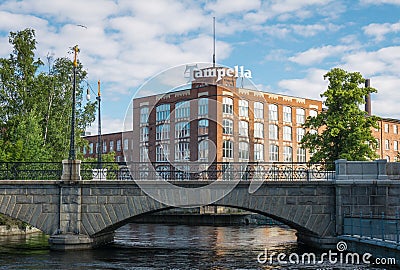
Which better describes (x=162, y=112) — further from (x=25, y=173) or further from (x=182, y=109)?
(x=25, y=173)

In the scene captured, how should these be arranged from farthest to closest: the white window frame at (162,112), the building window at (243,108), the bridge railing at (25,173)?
the white window frame at (162,112), the building window at (243,108), the bridge railing at (25,173)

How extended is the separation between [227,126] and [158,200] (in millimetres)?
43528

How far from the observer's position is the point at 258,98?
71.6 meters

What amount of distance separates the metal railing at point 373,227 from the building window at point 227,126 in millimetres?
43580

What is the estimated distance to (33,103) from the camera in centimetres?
4925

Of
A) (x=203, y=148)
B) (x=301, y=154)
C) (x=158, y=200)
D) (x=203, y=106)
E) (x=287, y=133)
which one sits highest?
(x=203, y=106)

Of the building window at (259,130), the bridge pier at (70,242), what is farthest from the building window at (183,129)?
the bridge pier at (70,242)

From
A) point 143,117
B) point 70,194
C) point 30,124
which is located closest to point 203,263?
point 70,194

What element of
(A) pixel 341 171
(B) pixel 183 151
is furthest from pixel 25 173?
(B) pixel 183 151

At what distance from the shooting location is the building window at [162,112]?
252 ft

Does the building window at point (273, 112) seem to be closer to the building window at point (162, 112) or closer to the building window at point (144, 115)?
the building window at point (162, 112)

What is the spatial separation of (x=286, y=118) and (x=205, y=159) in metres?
16.6

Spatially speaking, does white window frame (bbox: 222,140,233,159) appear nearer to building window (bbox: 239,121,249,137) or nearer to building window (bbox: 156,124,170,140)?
building window (bbox: 239,121,249,137)

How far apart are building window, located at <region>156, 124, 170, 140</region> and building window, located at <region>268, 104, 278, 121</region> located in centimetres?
1468
